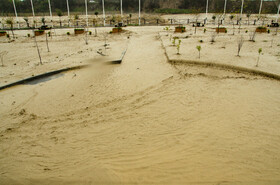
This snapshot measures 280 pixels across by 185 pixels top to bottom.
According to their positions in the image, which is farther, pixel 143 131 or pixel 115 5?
pixel 115 5

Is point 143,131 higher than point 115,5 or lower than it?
lower

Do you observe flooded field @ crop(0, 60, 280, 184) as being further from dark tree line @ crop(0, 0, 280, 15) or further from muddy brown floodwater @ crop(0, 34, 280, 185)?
dark tree line @ crop(0, 0, 280, 15)

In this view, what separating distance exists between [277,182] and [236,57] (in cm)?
717

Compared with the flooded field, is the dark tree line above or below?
above

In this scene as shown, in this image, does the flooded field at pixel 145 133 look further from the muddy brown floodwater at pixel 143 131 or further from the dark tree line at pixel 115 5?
the dark tree line at pixel 115 5

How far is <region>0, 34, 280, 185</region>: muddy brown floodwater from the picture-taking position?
319 centimetres

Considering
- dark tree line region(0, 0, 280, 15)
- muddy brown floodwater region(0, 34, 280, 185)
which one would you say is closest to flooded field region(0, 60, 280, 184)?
muddy brown floodwater region(0, 34, 280, 185)

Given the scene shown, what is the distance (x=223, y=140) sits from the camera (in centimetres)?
390

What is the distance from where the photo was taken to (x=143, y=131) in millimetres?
4262

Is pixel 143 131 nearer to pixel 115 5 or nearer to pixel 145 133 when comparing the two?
pixel 145 133

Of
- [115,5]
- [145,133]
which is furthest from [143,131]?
[115,5]

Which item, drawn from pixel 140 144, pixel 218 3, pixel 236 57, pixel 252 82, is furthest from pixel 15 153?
pixel 218 3

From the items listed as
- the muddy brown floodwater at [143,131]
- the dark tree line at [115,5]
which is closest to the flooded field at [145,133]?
the muddy brown floodwater at [143,131]

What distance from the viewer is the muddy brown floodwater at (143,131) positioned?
3.19 meters
